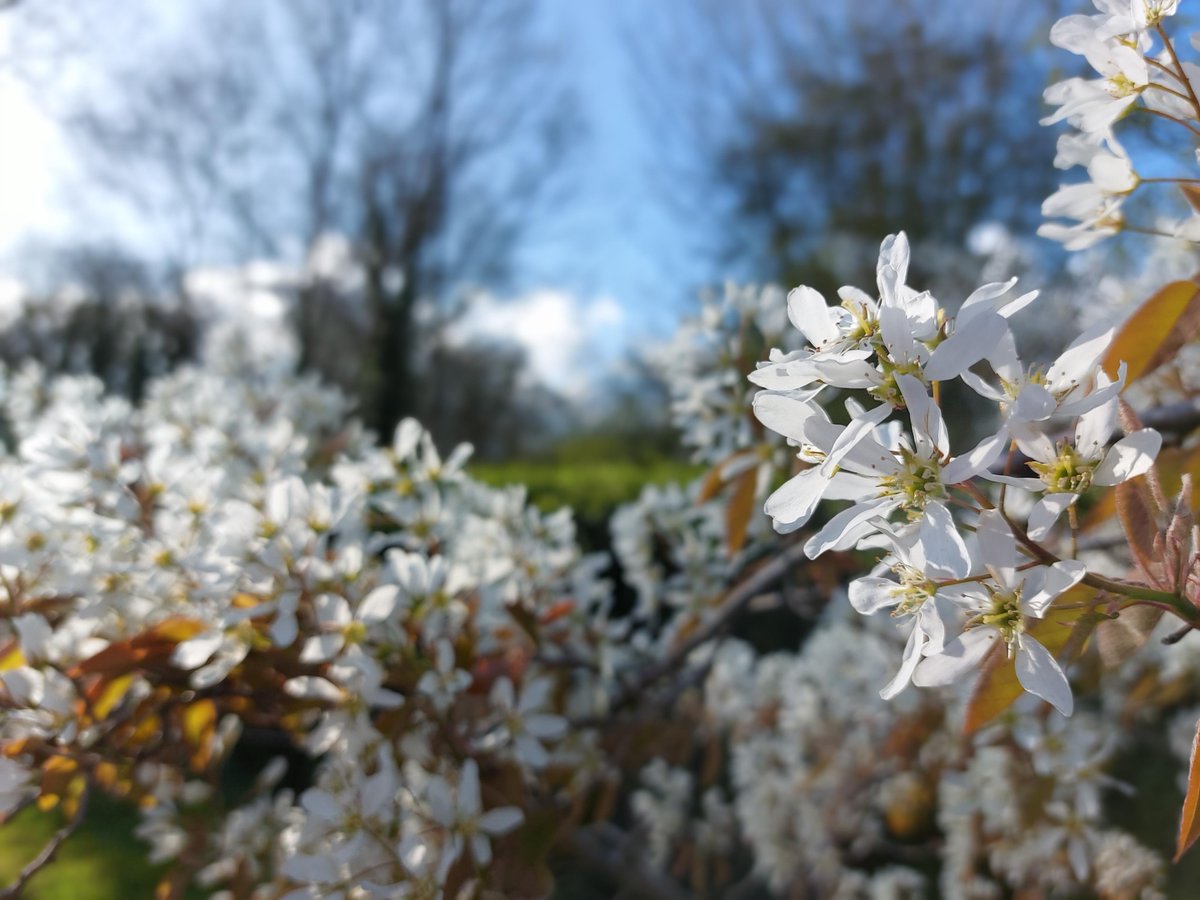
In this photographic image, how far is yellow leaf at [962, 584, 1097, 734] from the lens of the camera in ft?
2.04

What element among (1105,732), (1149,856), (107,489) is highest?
(107,489)

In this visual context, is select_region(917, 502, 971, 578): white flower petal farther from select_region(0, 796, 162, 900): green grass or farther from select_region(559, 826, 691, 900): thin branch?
select_region(0, 796, 162, 900): green grass

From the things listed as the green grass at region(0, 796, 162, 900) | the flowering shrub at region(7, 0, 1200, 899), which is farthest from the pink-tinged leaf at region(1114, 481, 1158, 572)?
the green grass at region(0, 796, 162, 900)

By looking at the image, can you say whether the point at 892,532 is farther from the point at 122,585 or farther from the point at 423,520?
the point at 122,585

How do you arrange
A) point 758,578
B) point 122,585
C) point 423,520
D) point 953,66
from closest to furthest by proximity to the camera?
1. point 122,585
2. point 423,520
3. point 758,578
4. point 953,66

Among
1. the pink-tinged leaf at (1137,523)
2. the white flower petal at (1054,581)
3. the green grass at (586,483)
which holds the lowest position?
the white flower petal at (1054,581)

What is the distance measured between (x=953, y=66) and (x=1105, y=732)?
38.1ft

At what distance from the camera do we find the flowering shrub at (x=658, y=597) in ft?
2.03

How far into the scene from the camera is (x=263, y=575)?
1.14 meters

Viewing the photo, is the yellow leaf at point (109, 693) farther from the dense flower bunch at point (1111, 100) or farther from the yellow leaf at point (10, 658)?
the dense flower bunch at point (1111, 100)

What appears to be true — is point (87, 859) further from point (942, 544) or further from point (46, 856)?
point (942, 544)

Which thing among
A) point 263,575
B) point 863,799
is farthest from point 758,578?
point 863,799

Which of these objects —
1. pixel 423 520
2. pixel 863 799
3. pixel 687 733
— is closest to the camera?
pixel 423 520

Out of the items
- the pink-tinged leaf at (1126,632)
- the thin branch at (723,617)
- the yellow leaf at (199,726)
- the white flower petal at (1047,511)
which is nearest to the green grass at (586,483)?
the thin branch at (723,617)
